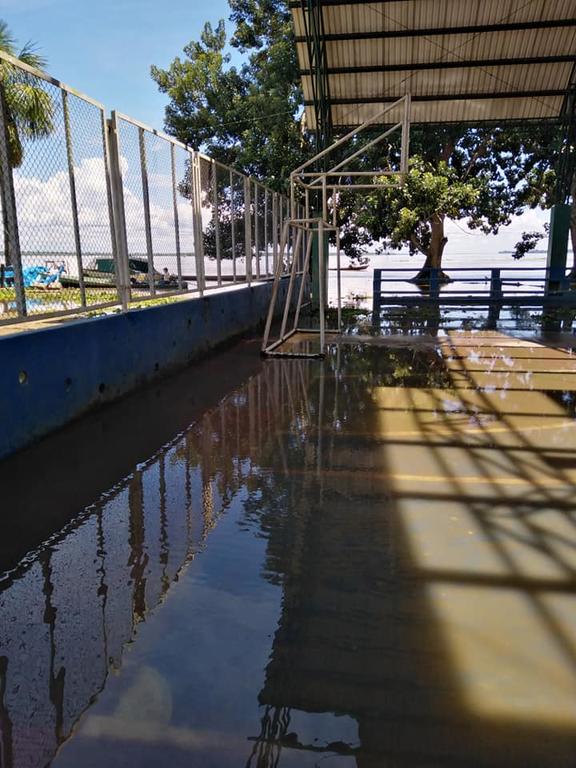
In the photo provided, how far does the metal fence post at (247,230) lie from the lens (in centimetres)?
1188

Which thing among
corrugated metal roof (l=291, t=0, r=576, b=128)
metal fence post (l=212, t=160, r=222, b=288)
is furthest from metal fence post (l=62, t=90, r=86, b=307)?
corrugated metal roof (l=291, t=0, r=576, b=128)

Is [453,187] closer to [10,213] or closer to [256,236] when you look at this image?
[256,236]

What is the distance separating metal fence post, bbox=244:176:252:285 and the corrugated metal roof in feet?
11.7

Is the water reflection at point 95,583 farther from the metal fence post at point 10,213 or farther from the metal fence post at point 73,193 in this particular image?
the metal fence post at point 73,193

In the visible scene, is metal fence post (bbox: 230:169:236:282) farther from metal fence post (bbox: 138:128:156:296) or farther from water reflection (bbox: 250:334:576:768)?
water reflection (bbox: 250:334:576:768)

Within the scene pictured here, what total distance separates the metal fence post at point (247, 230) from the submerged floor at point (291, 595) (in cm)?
721

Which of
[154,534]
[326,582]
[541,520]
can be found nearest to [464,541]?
[541,520]

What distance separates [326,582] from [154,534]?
1133 millimetres

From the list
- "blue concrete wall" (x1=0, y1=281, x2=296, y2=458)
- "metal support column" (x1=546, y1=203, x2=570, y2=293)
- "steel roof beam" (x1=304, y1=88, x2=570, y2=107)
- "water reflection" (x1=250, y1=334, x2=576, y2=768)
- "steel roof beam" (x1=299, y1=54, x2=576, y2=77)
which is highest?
"steel roof beam" (x1=299, y1=54, x2=576, y2=77)

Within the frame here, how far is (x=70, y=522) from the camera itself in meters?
3.65

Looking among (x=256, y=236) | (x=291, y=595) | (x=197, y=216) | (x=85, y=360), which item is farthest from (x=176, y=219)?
(x=291, y=595)

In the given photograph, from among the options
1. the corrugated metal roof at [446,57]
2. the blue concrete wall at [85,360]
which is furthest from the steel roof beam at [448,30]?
the blue concrete wall at [85,360]

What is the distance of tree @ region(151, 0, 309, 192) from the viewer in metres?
20.7

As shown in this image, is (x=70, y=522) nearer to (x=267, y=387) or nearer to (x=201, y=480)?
(x=201, y=480)
